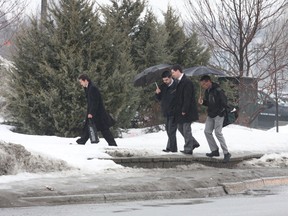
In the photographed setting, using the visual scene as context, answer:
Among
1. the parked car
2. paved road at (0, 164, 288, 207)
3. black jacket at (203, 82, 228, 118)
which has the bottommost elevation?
paved road at (0, 164, 288, 207)

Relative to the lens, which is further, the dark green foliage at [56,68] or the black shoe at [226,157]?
the dark green foliage at [56,68]

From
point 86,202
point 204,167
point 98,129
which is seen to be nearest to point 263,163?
point 204,167

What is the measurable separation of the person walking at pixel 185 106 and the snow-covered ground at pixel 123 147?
659 millimetres

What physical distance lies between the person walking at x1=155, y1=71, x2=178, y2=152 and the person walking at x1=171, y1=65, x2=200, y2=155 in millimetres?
120

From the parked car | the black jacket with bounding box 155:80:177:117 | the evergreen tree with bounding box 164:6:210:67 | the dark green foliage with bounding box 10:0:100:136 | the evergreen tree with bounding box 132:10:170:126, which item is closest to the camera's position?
the black jacket with bounding box 155:80:177:117

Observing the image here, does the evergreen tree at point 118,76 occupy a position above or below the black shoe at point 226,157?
above

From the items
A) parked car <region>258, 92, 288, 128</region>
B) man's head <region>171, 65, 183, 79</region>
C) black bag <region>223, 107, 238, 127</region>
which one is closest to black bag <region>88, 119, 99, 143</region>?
man's head <region>171, 65, 183, 79</region>

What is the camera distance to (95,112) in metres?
16.0

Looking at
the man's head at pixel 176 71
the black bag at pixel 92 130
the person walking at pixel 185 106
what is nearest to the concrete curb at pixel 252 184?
→ the person walking at pixel 185 106

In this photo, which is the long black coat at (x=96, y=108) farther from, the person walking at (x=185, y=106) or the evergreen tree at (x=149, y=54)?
the evergreen tree at (x=149, y=54)

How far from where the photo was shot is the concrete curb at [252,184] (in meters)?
12.8

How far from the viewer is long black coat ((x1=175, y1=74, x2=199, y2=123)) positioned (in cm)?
1543

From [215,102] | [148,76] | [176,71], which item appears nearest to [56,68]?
[148,76]

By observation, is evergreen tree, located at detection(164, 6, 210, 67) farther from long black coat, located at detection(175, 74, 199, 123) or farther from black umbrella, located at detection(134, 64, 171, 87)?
long black coat, located at detection(175, 74, 199, 123)
